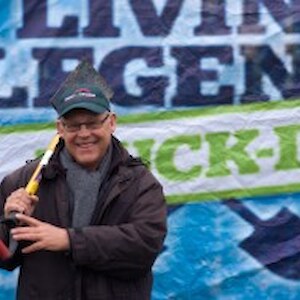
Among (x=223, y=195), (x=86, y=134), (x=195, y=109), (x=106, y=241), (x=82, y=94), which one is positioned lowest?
(x=223, y=195)

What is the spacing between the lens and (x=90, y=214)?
90.4 inches

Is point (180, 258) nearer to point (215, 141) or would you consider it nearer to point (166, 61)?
point (215, 141)

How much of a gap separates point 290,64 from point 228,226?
75 cm

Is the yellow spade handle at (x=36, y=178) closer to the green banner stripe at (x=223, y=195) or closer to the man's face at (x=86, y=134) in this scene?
the man's face at (x=86, y=134)

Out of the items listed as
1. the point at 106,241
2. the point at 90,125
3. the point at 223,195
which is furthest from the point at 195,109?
the point at 106,241

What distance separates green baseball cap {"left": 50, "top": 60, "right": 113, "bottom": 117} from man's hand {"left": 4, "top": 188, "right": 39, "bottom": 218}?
253 millimetres

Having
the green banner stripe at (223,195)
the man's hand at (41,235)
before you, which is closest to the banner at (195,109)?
the green banner stripe at (223,195)

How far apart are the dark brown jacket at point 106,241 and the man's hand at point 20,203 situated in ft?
0.30

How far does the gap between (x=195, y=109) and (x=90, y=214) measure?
48.9 inches

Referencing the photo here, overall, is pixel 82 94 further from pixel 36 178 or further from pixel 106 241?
pixel 106 241

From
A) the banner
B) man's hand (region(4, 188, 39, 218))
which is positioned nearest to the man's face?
man's hand (region(4, 188, 39, 218))

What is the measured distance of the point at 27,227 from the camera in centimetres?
220

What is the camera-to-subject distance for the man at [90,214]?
2.23 meters

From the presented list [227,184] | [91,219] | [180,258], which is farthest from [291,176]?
[91,219]
